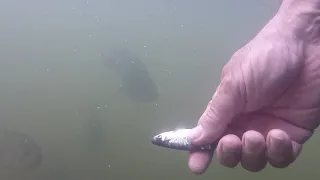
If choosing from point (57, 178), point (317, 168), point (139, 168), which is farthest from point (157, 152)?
point (317, 168)

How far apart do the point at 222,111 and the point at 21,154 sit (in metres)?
8.21

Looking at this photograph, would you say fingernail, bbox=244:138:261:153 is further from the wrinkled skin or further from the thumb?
the thumb

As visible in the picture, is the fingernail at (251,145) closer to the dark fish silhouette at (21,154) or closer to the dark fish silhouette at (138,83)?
the dark fish silhouette at (21,154)

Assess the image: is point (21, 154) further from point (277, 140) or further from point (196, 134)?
point (277, 140)

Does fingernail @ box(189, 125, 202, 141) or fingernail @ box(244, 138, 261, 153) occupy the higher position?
fingernail @ box(244, 138, 261, 153)

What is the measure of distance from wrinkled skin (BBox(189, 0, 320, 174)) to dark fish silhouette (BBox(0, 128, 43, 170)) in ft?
25.9

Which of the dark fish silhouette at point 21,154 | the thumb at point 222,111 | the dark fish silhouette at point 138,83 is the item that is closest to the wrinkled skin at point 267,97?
the thumb at point 222,111

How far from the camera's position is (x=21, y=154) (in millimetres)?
9023

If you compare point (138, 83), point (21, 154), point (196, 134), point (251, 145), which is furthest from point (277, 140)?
point (138, 83)

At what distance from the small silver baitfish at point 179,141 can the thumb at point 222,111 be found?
0.03m

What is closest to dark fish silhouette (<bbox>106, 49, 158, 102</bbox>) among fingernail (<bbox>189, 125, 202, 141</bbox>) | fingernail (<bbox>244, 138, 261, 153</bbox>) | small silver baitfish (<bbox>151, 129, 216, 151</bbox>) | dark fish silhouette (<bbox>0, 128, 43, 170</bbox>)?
dark fish silhouette (<bbox>0, 128, 43, 170</bbox>)

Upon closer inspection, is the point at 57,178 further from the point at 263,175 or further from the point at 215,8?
the point at 215,8

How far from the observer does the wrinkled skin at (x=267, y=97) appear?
182 cm

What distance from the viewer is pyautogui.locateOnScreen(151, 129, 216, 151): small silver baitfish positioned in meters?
1.94
